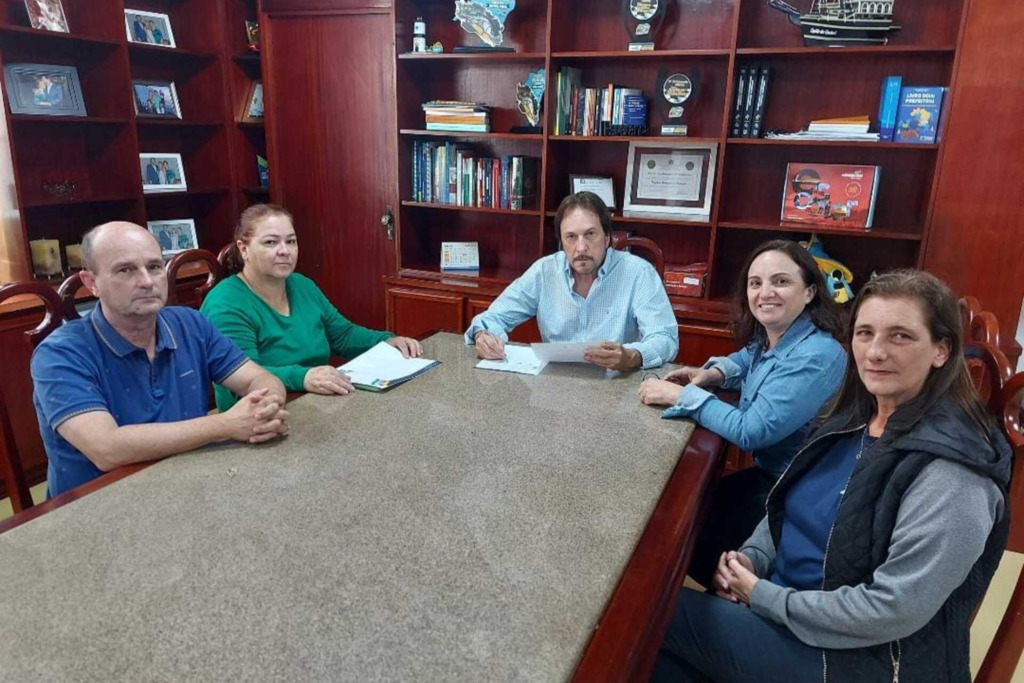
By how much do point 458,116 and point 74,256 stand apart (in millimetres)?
1810

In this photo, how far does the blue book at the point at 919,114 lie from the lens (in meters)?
2.54

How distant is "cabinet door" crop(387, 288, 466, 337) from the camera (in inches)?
129

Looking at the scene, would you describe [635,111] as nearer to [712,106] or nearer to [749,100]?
[712,106]

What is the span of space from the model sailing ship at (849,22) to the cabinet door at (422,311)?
179cm

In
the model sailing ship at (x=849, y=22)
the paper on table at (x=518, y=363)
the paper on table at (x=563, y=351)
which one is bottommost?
the paper on table at (x=518, y=363)

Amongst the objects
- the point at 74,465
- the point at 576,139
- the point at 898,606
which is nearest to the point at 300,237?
the point at 576,139

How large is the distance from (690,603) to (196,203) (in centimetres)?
347

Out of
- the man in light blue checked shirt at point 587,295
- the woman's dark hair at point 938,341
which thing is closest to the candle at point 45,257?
the man in light blue checked shirt at point 587,295

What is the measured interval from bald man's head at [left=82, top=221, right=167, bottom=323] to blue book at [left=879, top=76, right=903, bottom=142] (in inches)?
99.0

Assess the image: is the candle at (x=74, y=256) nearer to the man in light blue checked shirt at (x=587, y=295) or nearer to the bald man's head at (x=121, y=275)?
the bald man's head at (x=121, y=275)

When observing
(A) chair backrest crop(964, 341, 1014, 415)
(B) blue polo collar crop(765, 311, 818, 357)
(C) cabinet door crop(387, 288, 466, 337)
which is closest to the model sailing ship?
(B) blue polo collar crop(765, 311, 818, 357)

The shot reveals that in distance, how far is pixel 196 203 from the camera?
3.78 meters

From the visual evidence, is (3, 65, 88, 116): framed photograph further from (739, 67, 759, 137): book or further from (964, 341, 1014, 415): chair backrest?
(964, 341, 1014, 415): chair backrest

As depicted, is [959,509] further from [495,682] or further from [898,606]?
[495,682]
